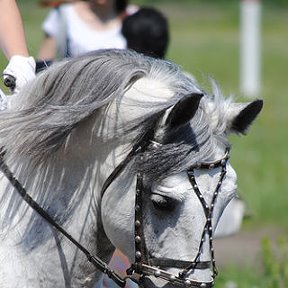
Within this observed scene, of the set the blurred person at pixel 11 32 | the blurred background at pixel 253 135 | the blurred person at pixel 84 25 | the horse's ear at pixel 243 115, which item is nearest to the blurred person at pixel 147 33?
the blurred person at pixel 84 25

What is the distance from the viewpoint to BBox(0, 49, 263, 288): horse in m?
3.05

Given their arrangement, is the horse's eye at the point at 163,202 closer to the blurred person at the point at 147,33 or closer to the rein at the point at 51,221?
the rein at the point at 51,221

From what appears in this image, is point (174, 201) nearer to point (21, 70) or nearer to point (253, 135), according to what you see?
point (21, 70)

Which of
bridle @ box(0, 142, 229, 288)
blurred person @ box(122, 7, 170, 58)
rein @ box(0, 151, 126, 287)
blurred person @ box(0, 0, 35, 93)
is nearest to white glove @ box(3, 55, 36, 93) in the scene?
blurred person @ box(0, 0, 35, 93)

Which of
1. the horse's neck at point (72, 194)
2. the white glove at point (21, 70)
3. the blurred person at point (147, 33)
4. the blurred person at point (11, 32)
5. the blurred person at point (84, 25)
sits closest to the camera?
the horse's neck at point (72, 194)

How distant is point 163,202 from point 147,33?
Result: 11.2 ft

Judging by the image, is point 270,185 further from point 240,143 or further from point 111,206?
point 111,206

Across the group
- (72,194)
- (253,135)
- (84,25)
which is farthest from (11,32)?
(253,135)

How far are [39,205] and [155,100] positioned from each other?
18.7 inches

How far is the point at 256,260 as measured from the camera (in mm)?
6828

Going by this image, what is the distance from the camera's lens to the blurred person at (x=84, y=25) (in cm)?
663

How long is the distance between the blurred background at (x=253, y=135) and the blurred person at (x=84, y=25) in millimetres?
226

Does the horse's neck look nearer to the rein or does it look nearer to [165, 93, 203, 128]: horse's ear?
the rein

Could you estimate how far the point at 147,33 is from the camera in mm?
6375
